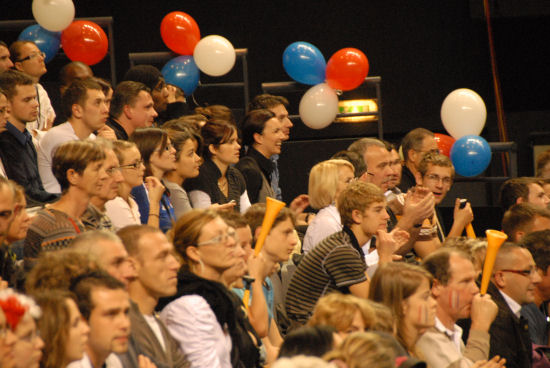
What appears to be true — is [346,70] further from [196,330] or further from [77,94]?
[196,330]

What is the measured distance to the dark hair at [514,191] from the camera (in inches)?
219

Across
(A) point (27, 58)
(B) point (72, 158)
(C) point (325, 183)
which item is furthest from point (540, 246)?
(A) point (27, 58)

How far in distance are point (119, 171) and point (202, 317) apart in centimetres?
101

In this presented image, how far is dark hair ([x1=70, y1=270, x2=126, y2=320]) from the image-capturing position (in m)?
2.52

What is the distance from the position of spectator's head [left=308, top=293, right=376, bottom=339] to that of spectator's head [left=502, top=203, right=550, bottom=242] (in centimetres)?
218

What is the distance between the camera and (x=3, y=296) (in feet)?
7.24

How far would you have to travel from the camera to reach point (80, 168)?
3631mm

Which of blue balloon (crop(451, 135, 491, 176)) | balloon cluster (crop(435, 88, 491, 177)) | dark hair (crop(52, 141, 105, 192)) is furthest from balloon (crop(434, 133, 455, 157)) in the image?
dark hair (crop(52, 141, 105, 192))

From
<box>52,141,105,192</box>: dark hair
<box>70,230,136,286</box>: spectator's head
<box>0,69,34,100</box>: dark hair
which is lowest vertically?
<box>70,230,136,286</box>: spectator's head

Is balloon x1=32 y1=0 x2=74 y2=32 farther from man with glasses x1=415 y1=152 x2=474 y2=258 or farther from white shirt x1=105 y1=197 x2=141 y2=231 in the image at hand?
man with glasses x1=415 y1=152 x2=474 y2=258

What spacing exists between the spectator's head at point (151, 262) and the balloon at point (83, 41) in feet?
12.4

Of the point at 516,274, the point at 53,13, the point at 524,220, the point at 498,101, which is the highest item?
the point at 53,13

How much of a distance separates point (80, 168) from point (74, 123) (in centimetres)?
119

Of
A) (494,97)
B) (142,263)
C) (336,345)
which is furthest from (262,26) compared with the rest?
(336,345)
